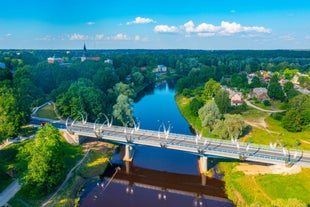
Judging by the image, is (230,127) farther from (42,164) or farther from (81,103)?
(42,164)

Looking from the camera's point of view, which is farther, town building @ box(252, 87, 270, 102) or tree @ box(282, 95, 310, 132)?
town building @ box(252, 87, 270, 102)

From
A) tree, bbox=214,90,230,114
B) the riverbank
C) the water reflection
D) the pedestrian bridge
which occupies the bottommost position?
the water reflection

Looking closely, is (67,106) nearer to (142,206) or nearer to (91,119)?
(91,119)

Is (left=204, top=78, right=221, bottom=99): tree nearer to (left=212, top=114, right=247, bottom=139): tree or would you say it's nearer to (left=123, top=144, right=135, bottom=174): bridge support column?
(left=212, top=114, right=247, bottom=139): tree

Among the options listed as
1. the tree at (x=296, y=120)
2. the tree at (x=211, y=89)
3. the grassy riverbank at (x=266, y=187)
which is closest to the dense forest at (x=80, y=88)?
the tree at (x=296, y=120)

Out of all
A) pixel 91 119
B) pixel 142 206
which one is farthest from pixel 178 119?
pixel 142 206

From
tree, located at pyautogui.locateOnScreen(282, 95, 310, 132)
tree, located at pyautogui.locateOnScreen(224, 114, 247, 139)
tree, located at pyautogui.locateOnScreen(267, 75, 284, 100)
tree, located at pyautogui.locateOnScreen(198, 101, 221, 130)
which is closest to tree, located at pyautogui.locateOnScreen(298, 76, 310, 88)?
tree, located at pyautogui.locateOnScreen(267, 75, 284, 100)

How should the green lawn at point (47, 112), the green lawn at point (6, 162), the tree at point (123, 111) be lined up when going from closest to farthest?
the green lawn at point (6, 162), the tree at point (123, 111), the green lawn at point (47, 112)

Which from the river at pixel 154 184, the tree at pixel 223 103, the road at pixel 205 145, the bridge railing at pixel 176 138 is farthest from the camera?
the tree at pixel 223 103

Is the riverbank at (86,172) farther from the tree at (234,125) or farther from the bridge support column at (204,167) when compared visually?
the tree at (234,125)
